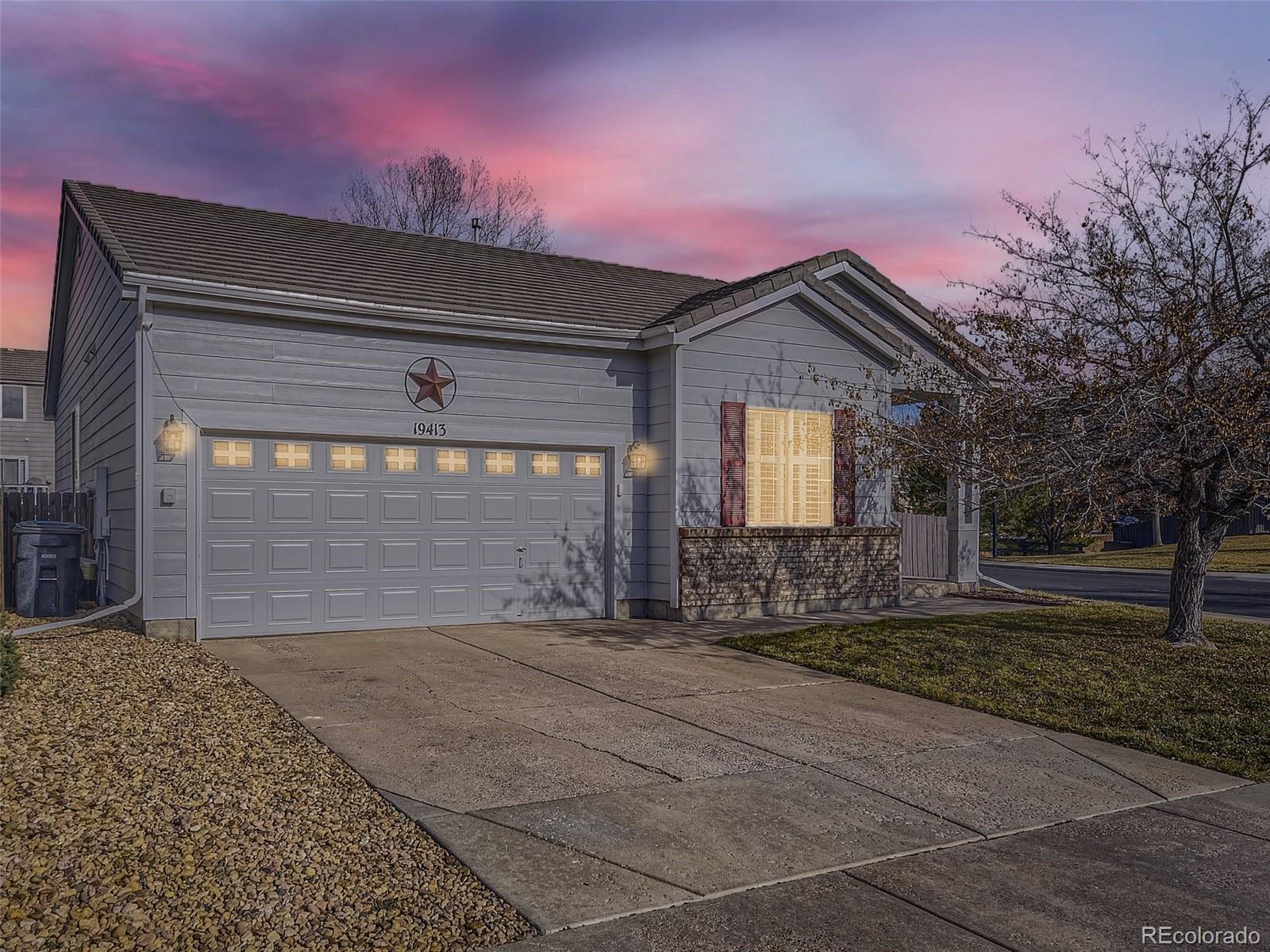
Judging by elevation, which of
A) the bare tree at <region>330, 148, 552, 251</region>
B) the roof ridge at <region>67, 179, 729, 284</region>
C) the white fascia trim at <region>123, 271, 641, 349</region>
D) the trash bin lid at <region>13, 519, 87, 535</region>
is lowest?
the trash bin lid at <region>13, 519, 87, 535</region>

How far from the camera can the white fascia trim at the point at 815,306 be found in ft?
43.1

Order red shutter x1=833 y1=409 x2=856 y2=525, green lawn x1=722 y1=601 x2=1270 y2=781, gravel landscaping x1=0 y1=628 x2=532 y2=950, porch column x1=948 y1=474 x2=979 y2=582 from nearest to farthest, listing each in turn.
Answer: gravel landscaping x1=0 y1=628 x2=532 y2=950 < green lawn x1=722 y1=601 x2=1270 y2=781 < red shutter x1=833 y1=409 x2=856 y2=525 < porch column x1=948 y1=474 x2=979 y2=582

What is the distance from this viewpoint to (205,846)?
4.55 metres

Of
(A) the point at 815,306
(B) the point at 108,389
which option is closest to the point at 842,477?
(A) the point at 815,306

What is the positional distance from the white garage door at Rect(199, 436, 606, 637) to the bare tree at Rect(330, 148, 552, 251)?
65.8 ft

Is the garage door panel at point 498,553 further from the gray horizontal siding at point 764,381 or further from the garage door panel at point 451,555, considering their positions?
the gray horizontal siding at point 764,381

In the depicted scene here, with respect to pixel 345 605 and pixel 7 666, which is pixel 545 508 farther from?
pixel 7 666

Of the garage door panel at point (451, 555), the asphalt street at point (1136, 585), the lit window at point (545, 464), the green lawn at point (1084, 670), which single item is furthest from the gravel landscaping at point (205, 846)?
the asphalt street at point (1136, 585)

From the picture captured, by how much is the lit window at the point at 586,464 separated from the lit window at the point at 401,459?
2191mm

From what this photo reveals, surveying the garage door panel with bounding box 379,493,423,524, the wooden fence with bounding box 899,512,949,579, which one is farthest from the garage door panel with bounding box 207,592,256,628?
the wooden fence with bounding box 899,512,949,579

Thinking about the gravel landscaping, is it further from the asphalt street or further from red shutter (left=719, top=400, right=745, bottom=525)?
the asphalt street

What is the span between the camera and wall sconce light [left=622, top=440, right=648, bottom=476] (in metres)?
13.3

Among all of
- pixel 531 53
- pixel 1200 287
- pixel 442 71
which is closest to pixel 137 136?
pixel 442 71

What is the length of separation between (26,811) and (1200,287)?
10.8m
